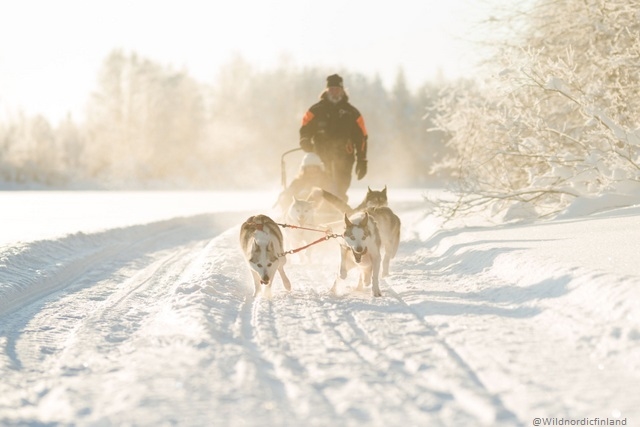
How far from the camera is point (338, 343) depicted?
4.57 metres

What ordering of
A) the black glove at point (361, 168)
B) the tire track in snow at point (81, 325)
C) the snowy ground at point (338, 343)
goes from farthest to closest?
the black glove at point (361, 168) → the tire track in snow at point (81, 325) → the snowy ground at point (338, 343)

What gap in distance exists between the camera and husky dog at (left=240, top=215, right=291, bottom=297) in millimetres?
6422

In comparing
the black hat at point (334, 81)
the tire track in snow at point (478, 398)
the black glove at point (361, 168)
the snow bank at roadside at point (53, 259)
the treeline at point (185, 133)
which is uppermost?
the treeline at point (185, 133)

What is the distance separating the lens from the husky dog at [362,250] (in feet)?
21.2

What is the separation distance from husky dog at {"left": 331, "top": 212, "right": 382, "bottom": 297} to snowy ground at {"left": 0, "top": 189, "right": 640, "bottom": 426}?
0.23 metres

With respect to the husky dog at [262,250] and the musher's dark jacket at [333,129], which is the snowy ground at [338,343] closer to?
the husky dog at [262,250]

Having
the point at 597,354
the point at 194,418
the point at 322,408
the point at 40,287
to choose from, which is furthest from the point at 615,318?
the point at 40,287

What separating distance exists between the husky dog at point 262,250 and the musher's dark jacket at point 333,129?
434cm

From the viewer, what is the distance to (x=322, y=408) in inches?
130

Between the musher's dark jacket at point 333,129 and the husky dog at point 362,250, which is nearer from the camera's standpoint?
the husky dog at point 362,250

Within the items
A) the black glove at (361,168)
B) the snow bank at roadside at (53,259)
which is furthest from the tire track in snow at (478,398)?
the black glove at (361,168)

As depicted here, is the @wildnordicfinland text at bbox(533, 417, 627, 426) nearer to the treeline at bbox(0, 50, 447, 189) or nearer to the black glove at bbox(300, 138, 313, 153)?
the black glove at bbox(300, 138, 313, 153)

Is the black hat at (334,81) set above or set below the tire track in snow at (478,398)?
above

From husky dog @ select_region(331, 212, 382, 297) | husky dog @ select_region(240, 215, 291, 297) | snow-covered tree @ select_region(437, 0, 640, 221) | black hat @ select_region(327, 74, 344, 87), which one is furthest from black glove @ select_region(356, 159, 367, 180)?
husky dog @ select_region(240, 215, 291, 297)
